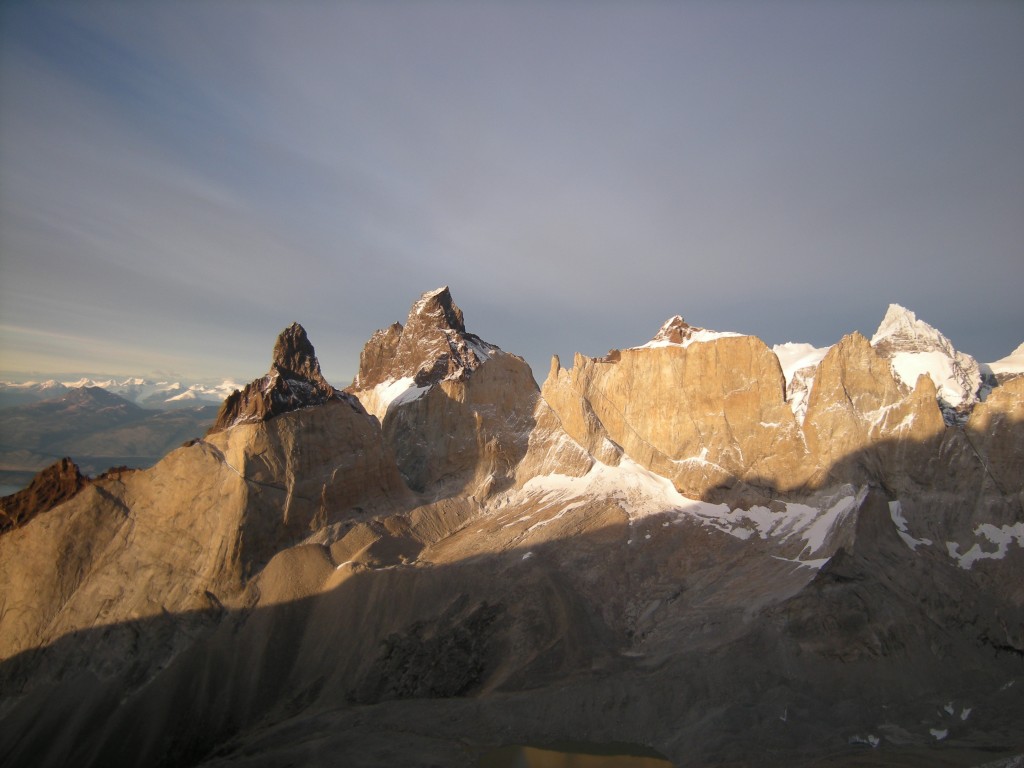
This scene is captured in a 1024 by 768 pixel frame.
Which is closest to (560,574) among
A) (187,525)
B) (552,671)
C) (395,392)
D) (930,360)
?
(552,671)

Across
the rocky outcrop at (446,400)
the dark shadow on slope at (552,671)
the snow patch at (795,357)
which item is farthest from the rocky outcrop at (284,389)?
the snow patch at (795,357)

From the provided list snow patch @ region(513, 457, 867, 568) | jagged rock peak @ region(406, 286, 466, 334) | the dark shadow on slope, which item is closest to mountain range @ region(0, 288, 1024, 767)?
the dark shadow on slope

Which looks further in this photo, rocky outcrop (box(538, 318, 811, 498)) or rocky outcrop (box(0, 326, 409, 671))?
rocky outcrop (box(538, 318, 811, 498))

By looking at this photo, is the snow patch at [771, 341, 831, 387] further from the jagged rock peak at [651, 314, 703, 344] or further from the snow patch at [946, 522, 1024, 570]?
the snow patch at [946, 522, 1024, 570]

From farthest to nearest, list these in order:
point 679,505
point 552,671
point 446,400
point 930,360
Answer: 1. point 446,400
2. point 930,360
3. point 679,505
4. point 552,671

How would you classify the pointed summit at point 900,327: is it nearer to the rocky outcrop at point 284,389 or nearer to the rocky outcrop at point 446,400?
the rocky outcrop at point 446,400

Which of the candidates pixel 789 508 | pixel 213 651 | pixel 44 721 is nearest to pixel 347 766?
pixel 213 651

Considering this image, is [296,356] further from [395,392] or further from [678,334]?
[678,334]
